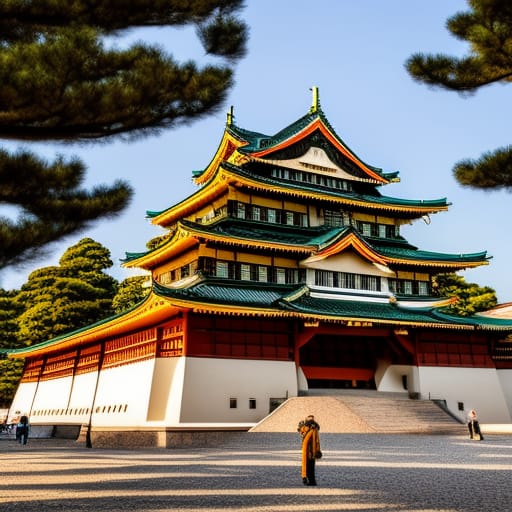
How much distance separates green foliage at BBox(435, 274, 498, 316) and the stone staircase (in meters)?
29.8

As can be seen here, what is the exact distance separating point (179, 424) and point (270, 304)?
294 inches

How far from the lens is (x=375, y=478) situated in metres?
14.0

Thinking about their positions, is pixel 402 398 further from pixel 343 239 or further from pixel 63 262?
pixel 63 262

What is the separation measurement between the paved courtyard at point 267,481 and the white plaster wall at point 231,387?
6140 mm

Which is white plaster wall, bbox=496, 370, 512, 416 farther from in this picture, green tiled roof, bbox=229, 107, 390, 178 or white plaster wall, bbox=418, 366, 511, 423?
green tiled roof, bbox=229, 107, 390, 178

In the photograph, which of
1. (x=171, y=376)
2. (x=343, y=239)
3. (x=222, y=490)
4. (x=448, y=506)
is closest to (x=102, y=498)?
(x=222, y=490)

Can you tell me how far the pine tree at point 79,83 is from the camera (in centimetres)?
955

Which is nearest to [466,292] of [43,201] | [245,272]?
[245,272]

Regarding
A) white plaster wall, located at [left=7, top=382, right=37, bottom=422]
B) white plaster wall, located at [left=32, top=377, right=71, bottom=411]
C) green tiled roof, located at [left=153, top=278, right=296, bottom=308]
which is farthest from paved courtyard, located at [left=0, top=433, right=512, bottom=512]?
white plaster wall, located at [left=7, top=382, right=37, bottom=422]

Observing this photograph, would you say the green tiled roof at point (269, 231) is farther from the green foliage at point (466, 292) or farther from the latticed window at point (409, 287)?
the green foliage at point (466, 292)

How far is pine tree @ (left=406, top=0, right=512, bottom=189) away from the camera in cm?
980

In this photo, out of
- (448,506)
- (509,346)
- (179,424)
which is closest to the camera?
(448,506)

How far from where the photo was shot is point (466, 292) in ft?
200

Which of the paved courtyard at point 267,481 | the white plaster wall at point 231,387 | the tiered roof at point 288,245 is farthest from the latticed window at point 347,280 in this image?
the paved courtyard at point 267,481
